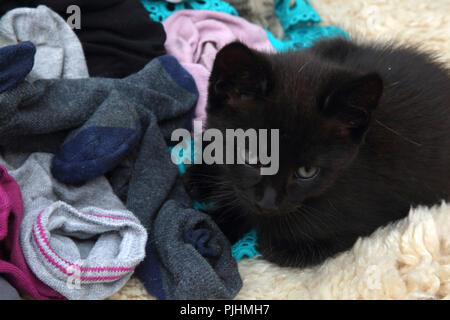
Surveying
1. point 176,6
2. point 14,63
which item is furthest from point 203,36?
point 14,63

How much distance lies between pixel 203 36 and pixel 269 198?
1.08 meters

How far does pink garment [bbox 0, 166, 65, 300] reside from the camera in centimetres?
111

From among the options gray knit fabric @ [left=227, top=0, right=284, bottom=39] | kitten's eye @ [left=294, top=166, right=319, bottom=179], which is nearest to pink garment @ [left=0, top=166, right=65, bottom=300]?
kitten's eye @ [left=294, top=166, right=319, bottom=179]

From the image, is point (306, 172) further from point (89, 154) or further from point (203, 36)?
point (203, 36)

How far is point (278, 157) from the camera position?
3.91 feet

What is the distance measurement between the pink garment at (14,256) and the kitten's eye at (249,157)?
1.92ft

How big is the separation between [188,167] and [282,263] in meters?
0.50

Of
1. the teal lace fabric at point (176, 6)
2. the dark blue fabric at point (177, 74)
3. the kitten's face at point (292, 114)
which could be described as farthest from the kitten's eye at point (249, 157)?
the teal lace fabric at point (176, 6)

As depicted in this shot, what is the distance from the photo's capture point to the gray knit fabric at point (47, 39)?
1.57 metres

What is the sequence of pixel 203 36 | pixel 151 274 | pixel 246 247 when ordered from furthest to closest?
pixel 203 36 < pixel 246 247 < pixel 151 274

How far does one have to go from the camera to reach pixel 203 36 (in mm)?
2053

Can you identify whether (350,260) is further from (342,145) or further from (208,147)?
(208,147)

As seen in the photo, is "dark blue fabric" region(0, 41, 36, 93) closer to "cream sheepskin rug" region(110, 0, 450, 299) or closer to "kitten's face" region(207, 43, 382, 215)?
"kitten's face" region(207, 43, 382, 215)

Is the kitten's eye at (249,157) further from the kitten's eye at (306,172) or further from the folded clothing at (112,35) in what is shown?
the folded clothing at (112,35)
